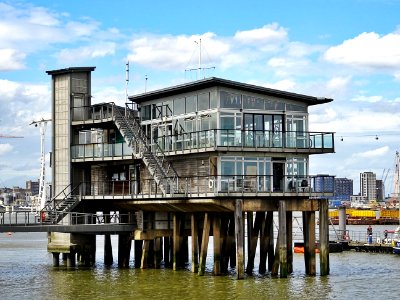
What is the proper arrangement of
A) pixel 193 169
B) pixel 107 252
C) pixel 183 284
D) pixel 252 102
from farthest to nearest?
pixel 107 252
pixel 193 169
pixel 252 102
pixel 183 284

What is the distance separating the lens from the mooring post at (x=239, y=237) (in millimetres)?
52375

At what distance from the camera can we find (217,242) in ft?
182

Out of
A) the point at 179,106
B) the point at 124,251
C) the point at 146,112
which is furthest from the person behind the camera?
the point at 124,251

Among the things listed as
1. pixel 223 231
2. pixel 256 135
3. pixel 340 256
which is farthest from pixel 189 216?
pixel 340 256

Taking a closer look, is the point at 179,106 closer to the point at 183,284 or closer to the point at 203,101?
the point at 203,101

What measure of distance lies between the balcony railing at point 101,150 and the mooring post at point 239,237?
459 inches

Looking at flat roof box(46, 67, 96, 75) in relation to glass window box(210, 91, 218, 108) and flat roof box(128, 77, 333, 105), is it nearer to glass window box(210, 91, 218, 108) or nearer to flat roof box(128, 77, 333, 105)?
flat roof box(128, 77, 333, 105)

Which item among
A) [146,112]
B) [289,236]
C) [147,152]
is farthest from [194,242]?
[146,112]

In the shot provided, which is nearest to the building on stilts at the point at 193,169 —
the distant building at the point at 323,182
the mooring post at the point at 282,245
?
the mooring post at the point at 282,245

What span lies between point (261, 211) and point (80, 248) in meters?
15.9

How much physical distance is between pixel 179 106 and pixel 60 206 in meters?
12.7

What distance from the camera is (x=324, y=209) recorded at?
185 ft

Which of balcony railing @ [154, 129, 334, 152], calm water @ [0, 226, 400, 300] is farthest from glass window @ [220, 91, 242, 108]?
calm water @ [0, 226, 400, 300]

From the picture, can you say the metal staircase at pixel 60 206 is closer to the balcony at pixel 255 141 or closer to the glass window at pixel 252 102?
the balcony at pixel 255 141
